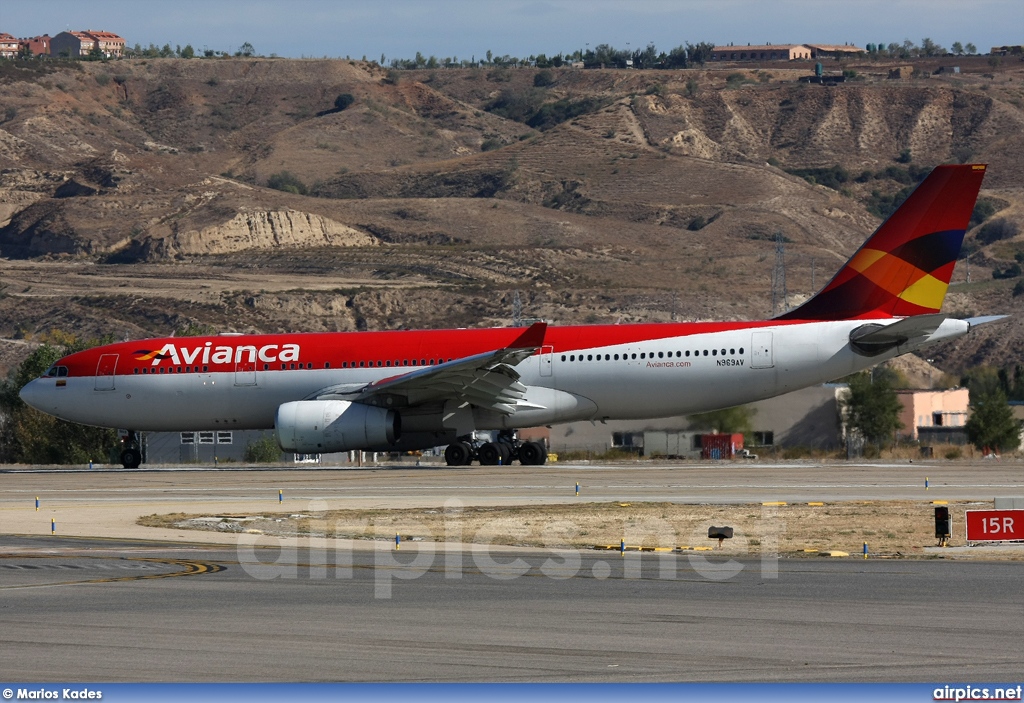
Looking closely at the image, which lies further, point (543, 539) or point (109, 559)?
point (543, 539)

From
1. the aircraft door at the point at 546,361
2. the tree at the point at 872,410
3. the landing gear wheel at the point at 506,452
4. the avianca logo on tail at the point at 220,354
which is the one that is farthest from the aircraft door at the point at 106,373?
the tree at the point at 872,410

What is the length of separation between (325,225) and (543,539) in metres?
115

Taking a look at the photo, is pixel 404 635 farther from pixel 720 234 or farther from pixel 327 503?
pixel 720 234

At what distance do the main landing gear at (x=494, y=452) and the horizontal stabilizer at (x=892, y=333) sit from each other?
362 inches

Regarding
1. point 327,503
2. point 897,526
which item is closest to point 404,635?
point 897,526

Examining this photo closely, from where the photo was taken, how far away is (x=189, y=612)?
15.0m

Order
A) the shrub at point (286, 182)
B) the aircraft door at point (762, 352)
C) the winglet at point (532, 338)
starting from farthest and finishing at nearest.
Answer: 1. the shrub at point (286, 182)
2. the aircraft door at point (762, 352)
3. the winglet at point (532, 338)

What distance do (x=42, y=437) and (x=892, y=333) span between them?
35.9 m

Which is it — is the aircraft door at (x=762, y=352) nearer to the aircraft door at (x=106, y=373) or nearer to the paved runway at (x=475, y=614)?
the aircraft door at (x=106, y=373)

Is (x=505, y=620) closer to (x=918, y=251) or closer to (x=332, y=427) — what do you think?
(x=332, y=427)

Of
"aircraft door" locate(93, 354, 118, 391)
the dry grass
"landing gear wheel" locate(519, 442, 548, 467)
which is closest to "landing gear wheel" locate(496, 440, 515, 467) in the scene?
"landing gear wheel" locate(519, 442, 548, 467)

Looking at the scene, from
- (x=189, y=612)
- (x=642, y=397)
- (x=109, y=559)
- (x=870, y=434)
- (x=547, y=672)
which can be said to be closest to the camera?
(x=547, y=672)

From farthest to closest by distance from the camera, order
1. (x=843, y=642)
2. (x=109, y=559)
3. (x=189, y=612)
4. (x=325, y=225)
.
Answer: (x=325, y=225) → (x=109, y=559) → (x=189, y=612) → (x=843, y=642)

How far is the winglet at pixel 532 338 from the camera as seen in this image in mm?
37794
